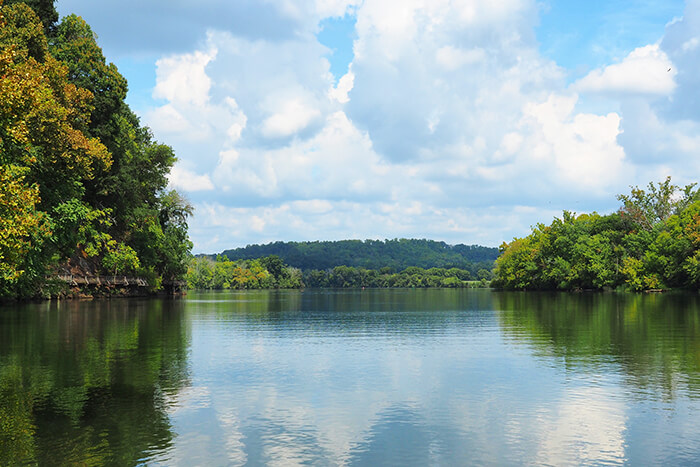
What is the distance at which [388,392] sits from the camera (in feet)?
64.0

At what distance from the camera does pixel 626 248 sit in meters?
131

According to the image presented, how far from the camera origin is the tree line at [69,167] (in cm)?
2684

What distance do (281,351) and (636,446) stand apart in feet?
62.1

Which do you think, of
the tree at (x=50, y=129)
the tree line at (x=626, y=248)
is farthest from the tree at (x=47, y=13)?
the tree line at (x=626, y=248)

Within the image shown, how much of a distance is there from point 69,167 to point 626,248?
4580 inches

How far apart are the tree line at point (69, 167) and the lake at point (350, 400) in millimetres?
8478

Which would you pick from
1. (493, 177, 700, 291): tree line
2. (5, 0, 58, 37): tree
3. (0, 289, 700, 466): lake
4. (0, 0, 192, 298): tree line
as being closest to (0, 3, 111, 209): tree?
(0, 0, 192, 298): tree line

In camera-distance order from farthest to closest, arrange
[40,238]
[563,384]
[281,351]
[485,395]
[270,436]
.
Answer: [40,238] → [281,351] → [563,384] → [485,395] → [270,436]

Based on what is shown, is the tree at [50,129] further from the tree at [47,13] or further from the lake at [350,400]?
the tree at [47,13]

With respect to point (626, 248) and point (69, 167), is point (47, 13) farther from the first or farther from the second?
point (626, 248)

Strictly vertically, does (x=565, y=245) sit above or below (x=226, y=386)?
above

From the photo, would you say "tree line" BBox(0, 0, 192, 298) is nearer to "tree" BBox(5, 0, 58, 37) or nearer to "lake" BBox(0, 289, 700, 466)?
"tree" BBox(5, 0, 58, 37)

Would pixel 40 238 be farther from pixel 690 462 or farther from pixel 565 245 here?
pixel 565 245

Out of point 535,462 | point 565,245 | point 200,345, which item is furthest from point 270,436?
point 565,245
